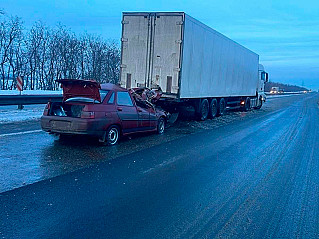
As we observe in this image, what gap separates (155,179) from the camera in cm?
635

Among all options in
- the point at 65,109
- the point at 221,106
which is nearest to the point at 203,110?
the point at 221,106

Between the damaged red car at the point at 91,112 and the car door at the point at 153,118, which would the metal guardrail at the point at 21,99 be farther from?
the car door at the point at 153,118

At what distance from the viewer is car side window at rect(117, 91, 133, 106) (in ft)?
31.6

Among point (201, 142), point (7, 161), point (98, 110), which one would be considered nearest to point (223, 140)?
point (201, 142)

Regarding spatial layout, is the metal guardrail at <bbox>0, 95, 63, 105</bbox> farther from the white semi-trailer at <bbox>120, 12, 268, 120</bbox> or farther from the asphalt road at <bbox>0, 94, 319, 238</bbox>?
the asphalt road at <bbox>0, 94, 319, 238</bbox>

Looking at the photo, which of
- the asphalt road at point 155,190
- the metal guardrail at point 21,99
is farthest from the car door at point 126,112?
the metal guardrail at point 21,99

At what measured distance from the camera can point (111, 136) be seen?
9.37 meters

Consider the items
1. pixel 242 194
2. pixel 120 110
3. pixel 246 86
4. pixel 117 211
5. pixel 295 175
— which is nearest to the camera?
pixel 117 211

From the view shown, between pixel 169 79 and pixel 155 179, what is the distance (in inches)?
299

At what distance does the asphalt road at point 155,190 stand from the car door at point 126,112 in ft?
1.56

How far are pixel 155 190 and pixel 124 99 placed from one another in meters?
4.58

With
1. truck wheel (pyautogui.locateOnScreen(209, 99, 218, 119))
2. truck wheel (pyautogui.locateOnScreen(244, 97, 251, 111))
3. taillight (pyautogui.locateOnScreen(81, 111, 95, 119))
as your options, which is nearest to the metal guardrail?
taillight (pyautogui.locateOnScreen(81, 111, 95, 119))

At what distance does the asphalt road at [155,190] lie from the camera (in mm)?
4242

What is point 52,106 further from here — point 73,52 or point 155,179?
point 73,52
